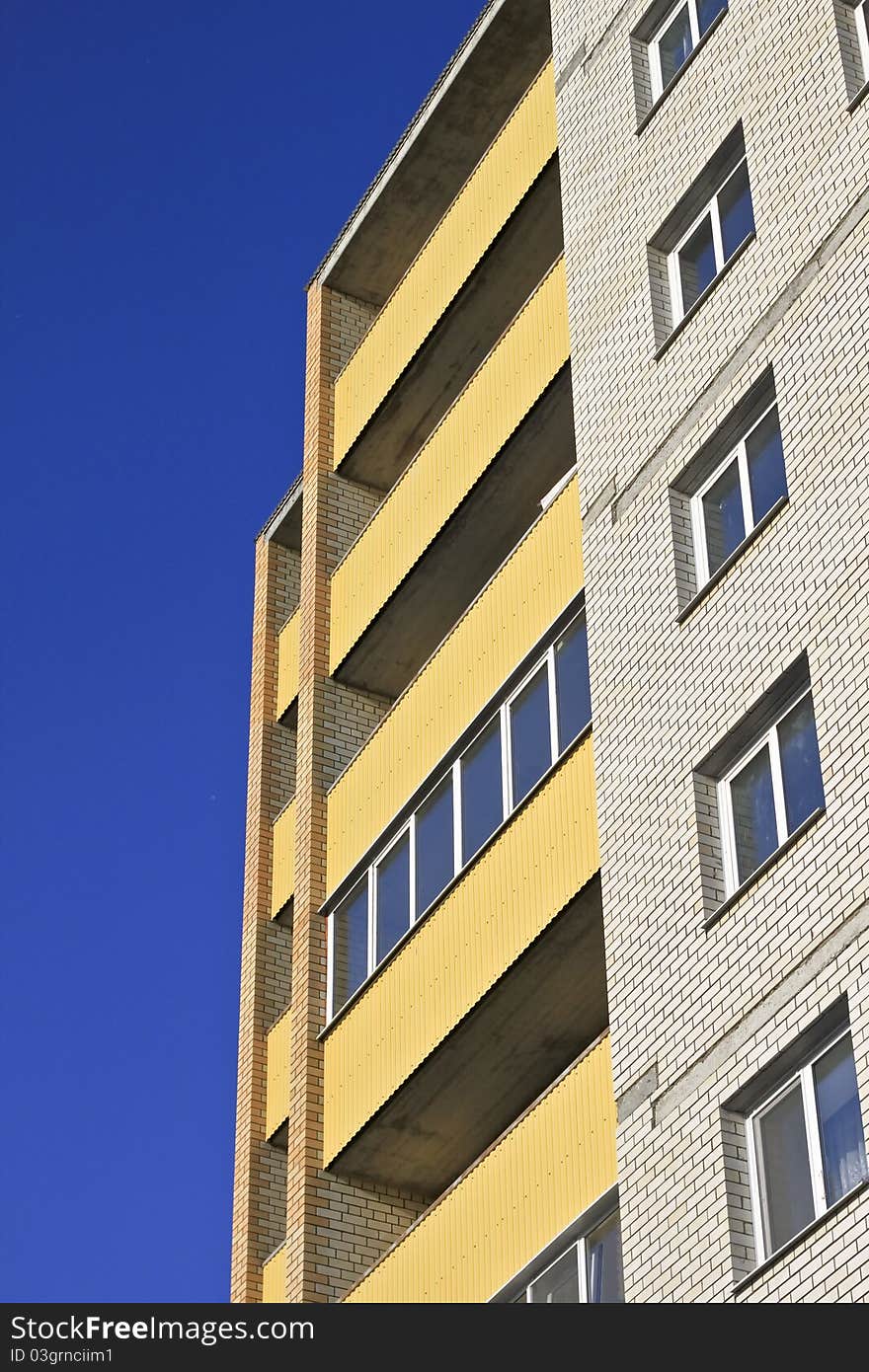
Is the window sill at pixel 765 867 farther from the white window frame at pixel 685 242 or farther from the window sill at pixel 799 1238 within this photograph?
the white window frame at pixel 685 242

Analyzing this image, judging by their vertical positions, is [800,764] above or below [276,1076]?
below

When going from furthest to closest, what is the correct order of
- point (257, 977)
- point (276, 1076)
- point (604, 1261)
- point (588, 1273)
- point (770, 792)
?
point (257, 977)
point (276, 1076)
point (588, 1273)
point (604, 1261)
point (770, 792)

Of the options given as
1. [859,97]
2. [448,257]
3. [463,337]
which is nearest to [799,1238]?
[859,97]

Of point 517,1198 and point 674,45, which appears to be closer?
point 517,1198

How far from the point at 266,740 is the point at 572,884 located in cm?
1256

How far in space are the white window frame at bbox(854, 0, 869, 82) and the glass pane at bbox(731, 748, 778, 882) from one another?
18.5ft

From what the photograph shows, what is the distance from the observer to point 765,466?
18.1 metres

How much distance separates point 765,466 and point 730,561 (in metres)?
1.04

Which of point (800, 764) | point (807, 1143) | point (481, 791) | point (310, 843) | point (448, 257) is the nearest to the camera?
point (807, 1143)

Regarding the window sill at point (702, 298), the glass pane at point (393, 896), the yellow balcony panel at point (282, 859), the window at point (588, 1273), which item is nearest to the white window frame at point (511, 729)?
the glass pane at point (393, 896)

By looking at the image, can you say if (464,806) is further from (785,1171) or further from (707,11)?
(707,11)

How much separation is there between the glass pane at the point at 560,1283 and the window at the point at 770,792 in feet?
11.4

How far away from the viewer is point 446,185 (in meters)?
29.0

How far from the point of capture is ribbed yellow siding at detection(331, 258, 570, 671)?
2316cm
